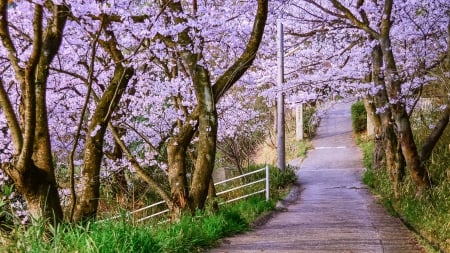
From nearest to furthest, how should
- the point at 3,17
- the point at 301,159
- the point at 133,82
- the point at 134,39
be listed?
the point at 3,17 < the point at 134,39 < the point at 133,82 < the point at 301,159

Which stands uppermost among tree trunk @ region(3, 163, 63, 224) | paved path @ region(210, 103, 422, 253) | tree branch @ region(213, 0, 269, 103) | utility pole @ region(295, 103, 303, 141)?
tree branch @ region(213, 0, 269, 103)

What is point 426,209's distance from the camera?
9.95 metres

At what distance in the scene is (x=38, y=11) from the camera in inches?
235

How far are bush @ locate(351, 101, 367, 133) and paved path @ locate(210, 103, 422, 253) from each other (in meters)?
7.98

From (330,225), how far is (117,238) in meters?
5.08

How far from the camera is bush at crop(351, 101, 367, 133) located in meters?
28.9

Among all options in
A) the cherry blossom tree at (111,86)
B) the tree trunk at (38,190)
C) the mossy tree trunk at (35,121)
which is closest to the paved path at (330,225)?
the cherry blossom tree at (111,86)

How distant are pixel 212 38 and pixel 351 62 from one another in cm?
690

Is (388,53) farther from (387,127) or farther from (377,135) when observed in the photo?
(377,135)

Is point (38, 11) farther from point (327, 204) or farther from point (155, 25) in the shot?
point (327, 204)

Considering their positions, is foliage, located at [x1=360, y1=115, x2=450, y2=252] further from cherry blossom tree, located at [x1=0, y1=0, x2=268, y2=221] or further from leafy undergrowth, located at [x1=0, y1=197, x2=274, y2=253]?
cherry blossom tree, located at [x1=0, y1=0, x2=268, y2=221]

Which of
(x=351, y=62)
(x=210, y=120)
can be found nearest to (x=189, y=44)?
(x=210, y=120)

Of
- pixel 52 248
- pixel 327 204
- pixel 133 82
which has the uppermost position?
pixel 133 82

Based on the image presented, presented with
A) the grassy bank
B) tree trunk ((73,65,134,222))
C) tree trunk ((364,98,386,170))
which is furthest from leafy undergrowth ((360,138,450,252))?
tree trunk ((73,65,134,222))
